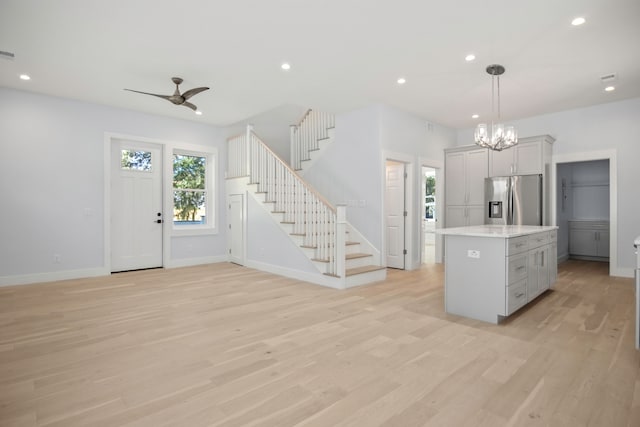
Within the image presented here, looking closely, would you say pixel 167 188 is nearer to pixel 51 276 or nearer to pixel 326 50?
pixel 51 276

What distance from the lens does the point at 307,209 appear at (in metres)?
5.45

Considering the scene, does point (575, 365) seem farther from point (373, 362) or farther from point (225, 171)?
point (225, 171)

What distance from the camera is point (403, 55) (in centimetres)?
402

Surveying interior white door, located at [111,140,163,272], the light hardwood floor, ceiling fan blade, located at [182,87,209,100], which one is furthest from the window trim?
the light hardwood floor

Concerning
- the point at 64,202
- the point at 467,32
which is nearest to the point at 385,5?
the point at 467,32

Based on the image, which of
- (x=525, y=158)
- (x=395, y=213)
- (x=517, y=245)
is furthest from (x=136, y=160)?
(x=525, y=158)

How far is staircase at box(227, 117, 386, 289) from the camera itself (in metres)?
5.00

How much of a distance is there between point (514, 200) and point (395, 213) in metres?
2.23

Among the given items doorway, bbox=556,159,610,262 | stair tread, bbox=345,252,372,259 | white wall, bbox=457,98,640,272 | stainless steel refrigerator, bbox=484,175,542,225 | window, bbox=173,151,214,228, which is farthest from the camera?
doorway, bbox=556,159,610,262

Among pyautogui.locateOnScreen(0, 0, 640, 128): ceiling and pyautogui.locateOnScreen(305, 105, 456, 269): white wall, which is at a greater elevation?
pyautogui.locateOnScreen(0, 0, 640, 128): ceiling

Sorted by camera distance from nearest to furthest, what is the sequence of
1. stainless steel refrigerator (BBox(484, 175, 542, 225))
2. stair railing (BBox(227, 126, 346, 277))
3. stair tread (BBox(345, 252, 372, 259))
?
1. stair railing (BBox(227, 126, 346, 277))
2. stair tread (BBox(345, 252, 372, 259))
3. stainless steel refrigerator (BBox(484, 175, 542, 225))

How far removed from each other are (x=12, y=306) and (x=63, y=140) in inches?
113

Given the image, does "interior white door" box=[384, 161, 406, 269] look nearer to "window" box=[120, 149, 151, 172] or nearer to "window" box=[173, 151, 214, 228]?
"window" box=[173, 151, 214, 228]

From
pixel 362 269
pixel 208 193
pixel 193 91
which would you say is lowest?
pixel 362 269
